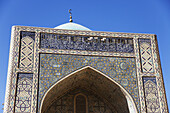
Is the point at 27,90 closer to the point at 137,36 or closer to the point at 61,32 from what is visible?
the point at 61,32

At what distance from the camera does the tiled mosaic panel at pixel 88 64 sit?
32.0 feet

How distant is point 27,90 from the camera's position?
370 inches

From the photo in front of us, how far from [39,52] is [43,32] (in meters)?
0.75

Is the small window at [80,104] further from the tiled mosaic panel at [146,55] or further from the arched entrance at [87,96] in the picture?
the tiled mosaic panel at [146,55]

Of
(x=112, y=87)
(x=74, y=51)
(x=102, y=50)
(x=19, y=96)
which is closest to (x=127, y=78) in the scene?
(x=112, y=87)

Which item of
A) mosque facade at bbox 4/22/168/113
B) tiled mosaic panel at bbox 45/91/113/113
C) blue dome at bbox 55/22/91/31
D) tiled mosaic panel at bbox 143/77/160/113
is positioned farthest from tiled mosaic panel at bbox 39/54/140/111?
blue dome at bbox 55/22/91/31

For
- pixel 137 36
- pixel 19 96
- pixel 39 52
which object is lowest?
pixel 19 96

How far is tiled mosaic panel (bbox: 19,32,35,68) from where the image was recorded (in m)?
9.79

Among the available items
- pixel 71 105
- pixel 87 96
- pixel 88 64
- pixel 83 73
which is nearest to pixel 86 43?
pixel 88 64

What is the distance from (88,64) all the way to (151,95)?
2276 mm

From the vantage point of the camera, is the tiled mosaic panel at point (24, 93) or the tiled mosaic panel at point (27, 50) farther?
the tiled mosaic panel at point (27, 50)

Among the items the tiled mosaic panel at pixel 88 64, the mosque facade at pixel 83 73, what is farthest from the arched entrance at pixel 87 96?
the tiled mosaic panel at pixel 88 64

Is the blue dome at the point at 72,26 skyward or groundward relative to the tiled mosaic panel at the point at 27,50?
skyward

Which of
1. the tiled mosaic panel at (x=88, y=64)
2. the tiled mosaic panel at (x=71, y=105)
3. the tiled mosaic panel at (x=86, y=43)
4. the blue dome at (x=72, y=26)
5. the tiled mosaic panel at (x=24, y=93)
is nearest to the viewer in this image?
the tiled mosaic panel at (x=24, y=93)
